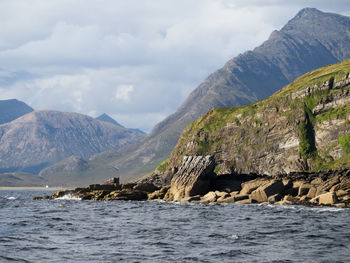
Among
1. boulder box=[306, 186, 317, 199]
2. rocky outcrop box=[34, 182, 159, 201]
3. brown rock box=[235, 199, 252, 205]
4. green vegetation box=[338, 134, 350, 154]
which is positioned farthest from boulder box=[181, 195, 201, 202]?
green vegetation box=[338, 134, 350, 154]

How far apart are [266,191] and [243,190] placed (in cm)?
959

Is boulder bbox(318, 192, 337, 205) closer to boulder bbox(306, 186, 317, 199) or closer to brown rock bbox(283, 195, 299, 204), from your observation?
brown rock bbox(283, 195, 299, 204)

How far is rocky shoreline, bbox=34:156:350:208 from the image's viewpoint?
3322 inches

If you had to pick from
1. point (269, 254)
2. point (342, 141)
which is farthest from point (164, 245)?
point (342, 141)

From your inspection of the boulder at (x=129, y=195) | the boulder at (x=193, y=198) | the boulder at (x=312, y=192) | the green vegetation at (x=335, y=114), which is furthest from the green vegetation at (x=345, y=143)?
the boulder at (x=193, y=198)

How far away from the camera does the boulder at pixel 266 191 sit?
293 feet

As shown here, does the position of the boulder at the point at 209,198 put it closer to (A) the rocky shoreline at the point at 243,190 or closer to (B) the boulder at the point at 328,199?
(A) the rocky shoreline at the point at 243,190

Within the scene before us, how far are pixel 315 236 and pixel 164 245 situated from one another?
14616mm

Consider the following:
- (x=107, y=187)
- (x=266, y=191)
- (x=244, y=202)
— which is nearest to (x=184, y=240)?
(x=266, y=191)

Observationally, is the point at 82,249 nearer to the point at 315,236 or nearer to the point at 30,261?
the point at 30,261

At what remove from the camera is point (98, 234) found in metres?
45.5

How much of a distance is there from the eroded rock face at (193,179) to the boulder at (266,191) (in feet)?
59.0

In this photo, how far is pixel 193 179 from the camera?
107m

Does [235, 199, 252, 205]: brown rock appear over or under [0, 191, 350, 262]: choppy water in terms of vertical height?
under
